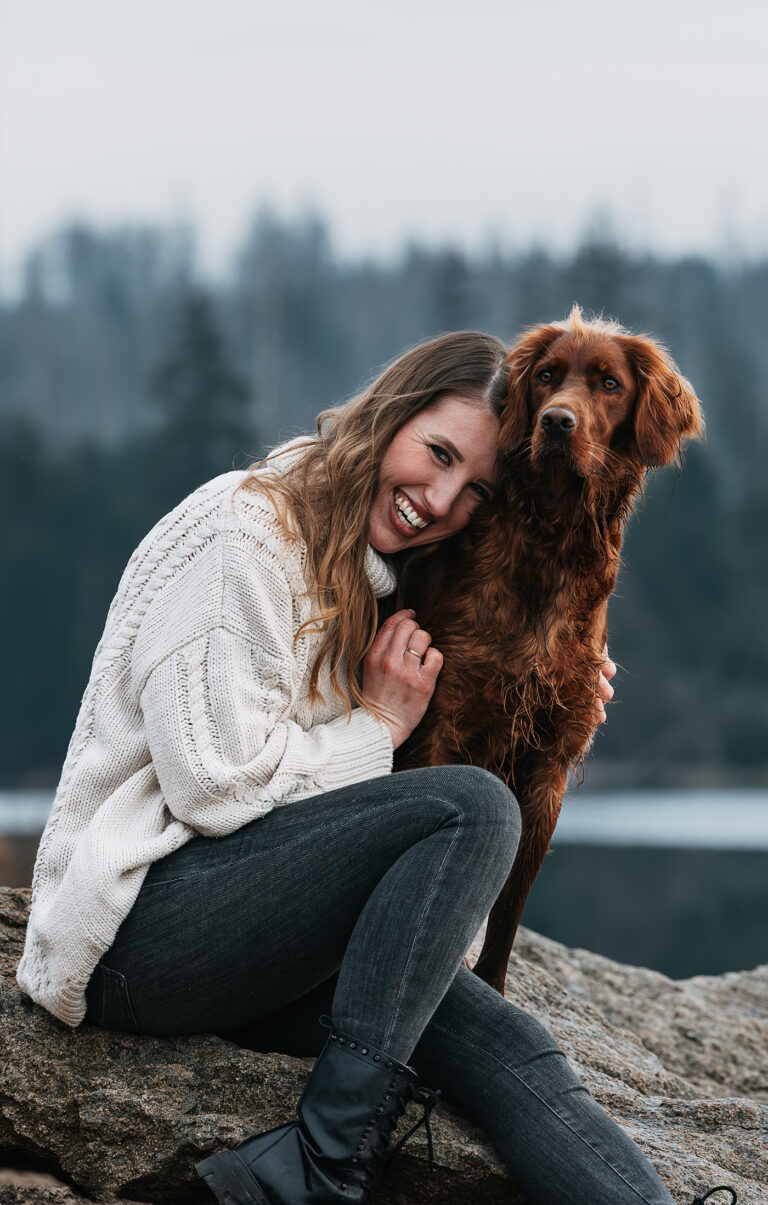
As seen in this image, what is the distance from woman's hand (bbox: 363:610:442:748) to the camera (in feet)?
8.66

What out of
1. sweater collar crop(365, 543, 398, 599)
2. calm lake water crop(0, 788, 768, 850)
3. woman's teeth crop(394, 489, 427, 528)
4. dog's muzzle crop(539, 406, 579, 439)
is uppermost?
dog's muzzle crop(539, 406, 579, 439)

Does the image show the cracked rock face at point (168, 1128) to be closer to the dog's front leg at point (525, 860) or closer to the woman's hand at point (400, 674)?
the dog's front leg at point (525, 860)

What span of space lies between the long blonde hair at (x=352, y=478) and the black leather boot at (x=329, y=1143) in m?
0.68

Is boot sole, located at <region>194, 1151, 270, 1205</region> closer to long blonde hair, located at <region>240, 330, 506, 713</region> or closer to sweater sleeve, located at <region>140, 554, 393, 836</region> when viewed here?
sweater sleeve, located at <region>140, 554, 393, 836</region>

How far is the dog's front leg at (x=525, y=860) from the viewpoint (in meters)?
2.96

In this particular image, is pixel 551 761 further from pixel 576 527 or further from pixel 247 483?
pixel 247 483

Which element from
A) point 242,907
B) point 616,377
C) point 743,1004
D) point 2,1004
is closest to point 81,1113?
point 2,1004

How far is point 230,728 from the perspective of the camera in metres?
2.22

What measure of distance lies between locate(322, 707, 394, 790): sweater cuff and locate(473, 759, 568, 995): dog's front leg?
1.99ft

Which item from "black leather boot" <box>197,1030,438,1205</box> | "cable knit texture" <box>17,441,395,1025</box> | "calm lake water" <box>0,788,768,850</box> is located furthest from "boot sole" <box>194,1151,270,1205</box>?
"calm lake water" <box>0,788,768,850</box>

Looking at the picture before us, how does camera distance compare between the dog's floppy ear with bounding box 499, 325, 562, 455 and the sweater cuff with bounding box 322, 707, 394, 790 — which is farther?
the dog's floppy ear with bounding box 499, 325, 562, 455

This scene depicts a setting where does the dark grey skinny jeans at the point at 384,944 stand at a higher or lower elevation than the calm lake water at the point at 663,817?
higher

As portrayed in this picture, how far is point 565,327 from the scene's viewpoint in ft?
9.48

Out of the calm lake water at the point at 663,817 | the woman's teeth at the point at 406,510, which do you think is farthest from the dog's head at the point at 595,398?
the calm lake water at the point at 663,817
